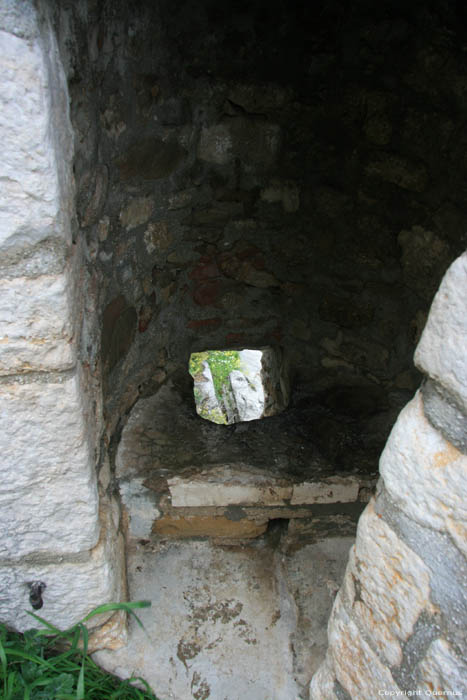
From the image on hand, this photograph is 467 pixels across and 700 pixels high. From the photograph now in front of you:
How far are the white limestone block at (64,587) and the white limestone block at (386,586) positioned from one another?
0.78 metres

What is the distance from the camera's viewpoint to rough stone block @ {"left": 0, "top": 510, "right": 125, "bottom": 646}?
1.50 meters

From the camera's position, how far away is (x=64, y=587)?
1531 millimetres

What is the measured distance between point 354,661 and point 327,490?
76cm

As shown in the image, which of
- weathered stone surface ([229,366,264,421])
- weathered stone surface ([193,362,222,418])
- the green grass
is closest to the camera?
the green grass

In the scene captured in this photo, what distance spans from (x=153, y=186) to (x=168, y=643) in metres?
1.54

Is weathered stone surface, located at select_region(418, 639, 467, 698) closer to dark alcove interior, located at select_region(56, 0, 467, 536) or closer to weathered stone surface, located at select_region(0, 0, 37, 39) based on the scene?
dark alcove interior, located at select_region(56, 0, 467, 536)

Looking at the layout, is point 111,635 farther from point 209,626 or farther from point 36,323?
point 36,323

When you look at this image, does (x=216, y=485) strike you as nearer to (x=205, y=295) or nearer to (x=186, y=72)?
(x=205, y=295)

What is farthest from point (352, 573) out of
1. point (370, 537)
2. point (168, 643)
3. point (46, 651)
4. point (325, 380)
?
point (325, 380)

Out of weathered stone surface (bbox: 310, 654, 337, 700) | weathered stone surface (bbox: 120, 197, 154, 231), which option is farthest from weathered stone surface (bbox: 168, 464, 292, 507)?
weathered stone surface (bbox: 120, 197, 154, 231)

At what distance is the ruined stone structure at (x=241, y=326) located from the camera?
957 millimetres

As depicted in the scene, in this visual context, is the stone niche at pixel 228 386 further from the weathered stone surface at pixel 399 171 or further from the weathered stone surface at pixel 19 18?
the weathered stone surface at pixel 19 18

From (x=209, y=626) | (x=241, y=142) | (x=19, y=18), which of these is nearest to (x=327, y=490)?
(x=209, y=626)

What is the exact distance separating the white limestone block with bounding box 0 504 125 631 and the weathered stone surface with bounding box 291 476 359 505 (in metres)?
0.66
